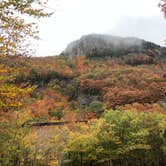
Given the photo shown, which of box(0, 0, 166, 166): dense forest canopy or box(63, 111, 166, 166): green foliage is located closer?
box(0, 0, 166, 166): dense forest canopy

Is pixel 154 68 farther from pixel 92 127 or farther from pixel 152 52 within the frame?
pixel 92 127

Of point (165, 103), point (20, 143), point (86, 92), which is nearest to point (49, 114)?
point (165, 103)

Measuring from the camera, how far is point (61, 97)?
431 ft

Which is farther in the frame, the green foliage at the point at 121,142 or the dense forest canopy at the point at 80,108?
the green foliage at the point at 121,142

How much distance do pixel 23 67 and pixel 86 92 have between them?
12847 centimetres

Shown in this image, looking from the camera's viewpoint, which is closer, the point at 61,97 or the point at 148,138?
the point at 148,138

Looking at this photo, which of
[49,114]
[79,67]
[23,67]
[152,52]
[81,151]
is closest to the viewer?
[23,67]

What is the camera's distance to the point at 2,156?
45625mm

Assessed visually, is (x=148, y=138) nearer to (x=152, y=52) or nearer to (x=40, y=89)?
(x=40, y=89)

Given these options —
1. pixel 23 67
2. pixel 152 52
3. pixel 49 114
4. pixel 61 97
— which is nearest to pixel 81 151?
pixel 49 114

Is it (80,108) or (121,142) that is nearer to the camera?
(121,142)

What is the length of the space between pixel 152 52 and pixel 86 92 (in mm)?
53854

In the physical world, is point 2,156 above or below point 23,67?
below

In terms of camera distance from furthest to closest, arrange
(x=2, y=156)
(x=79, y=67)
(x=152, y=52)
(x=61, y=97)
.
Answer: (x=152, y=52), (x=79, y=67), (x=61, y=97), (x=2, y=156)
